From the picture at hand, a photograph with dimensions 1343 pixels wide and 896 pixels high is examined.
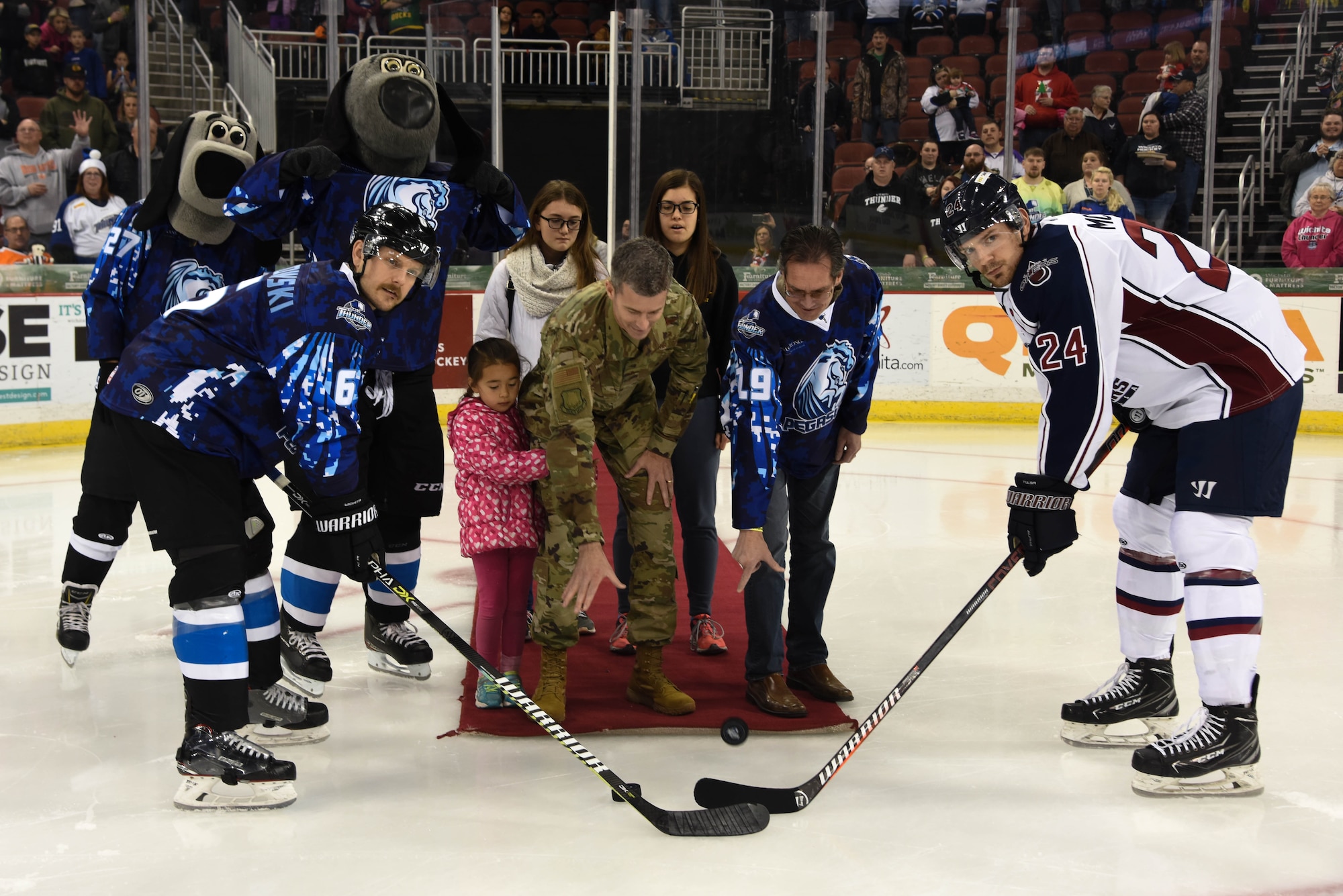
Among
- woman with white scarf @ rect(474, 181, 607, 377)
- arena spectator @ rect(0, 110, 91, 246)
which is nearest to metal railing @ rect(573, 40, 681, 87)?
arena spectator @ rect(0, 110, 91, 246)

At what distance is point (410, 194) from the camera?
10.5ft

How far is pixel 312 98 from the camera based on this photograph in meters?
8.24

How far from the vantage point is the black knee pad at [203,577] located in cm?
243

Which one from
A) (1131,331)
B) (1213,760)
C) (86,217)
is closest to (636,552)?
(1131,331)

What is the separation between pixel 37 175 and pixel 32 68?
1.08 metres

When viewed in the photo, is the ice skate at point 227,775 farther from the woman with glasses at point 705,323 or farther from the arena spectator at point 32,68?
the arena spectator at point 32,68

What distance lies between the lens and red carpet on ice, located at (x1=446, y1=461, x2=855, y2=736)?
9.48 feet

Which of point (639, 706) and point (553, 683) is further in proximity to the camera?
point (639, 706)

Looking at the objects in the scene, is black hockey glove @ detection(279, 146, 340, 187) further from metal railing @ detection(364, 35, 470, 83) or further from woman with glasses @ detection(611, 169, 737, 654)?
Result: metal railing @ detection(364, 35, 470, 83)

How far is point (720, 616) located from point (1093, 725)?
118 centimetres

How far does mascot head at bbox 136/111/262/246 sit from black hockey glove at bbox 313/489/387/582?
3.85 ft

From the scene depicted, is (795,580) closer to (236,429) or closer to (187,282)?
(236,429)

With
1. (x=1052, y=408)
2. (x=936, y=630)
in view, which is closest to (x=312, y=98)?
(x=936, y=630)

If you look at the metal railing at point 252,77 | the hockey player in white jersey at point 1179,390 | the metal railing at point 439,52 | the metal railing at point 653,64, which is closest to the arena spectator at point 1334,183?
the metal railing at point 653,64
